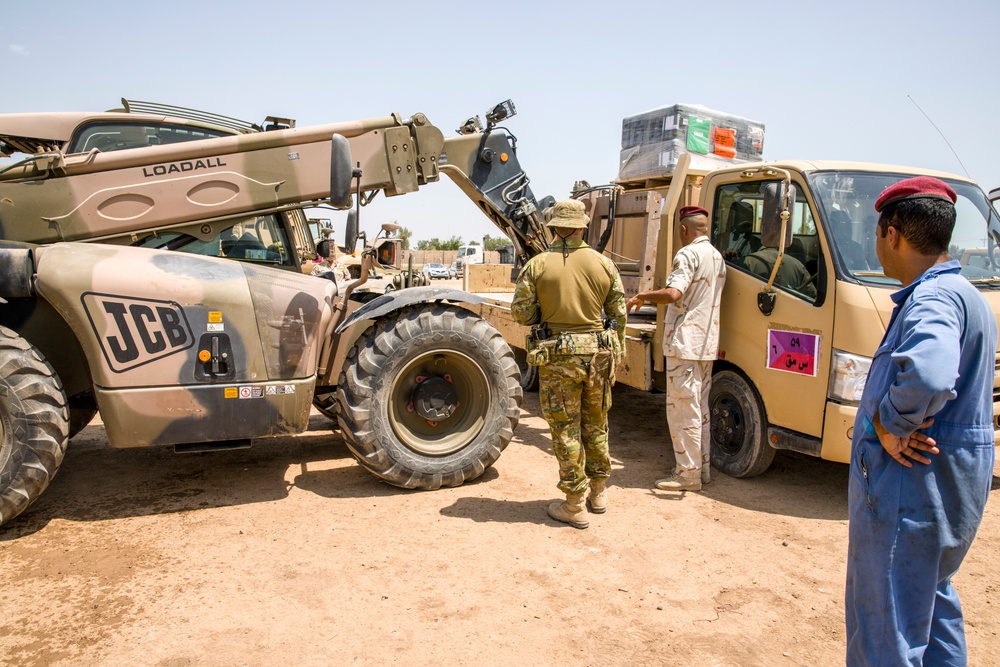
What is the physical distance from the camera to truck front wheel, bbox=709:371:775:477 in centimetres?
520

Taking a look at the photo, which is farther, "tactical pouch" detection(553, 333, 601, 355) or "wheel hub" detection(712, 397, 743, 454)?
"wheel hub" detection(712, 397, 743, 454)

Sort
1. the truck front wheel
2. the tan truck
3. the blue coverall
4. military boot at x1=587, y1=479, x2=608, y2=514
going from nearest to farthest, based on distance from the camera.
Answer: the blue coverall, the tan truck, military boot at x1=587, y1=479, x2=608, y2=514, the truck front wheel

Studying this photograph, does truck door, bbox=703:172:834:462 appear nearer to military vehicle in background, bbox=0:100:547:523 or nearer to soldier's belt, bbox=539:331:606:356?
soldier's belt, bbox=539:331:606:356

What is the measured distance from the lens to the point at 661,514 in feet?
15.6

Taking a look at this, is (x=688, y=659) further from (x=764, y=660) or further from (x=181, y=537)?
(x=181, y=537)

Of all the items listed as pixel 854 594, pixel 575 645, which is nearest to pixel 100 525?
pixel 575 645

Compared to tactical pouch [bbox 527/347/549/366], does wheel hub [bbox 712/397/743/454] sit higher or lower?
lower

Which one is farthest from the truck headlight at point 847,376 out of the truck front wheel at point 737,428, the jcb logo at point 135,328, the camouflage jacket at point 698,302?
the jcb logo at point 135,328

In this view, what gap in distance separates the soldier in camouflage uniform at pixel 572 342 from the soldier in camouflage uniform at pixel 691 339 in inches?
29.1

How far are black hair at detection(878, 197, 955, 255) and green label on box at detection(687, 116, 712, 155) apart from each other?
4845mm

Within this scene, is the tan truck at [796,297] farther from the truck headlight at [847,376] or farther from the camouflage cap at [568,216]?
the camouflage cap at [568,216]

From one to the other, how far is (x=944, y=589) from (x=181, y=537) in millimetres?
3860

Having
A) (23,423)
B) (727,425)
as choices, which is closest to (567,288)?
(727,425)

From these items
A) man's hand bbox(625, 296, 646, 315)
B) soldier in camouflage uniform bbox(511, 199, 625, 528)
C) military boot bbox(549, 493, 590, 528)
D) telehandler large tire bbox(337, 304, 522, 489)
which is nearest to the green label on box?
man's hand bbox(625, 296, 646, 315)
